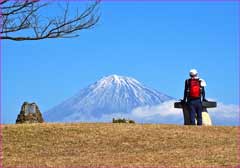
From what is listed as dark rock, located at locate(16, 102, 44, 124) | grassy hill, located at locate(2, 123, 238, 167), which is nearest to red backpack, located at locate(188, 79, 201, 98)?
grassy hill, located at locate(2, 123, 238, 167)

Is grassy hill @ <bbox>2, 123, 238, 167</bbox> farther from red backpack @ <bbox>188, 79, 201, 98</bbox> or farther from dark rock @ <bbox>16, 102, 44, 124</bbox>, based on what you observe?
dark rock @ <bbox>16, 102, 44, 124</bbox>

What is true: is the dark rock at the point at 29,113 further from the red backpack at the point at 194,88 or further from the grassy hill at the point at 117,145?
the red backpack at the point at 194,88

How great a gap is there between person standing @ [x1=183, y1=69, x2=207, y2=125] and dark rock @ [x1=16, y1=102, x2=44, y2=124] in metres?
6.68

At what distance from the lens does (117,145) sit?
589 inches

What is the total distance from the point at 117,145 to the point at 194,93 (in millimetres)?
3970

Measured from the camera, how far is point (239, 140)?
617 inches

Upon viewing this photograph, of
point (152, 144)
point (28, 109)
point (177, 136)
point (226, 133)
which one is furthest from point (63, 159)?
point (28, 109)

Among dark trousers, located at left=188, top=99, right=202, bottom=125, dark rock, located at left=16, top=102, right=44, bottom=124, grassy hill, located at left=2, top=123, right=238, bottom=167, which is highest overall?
dark rock, located at left=16, top=102, right=44, bottom=124

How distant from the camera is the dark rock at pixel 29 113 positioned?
2270cm

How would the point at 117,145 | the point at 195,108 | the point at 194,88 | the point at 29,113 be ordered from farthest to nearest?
the point at 29,113
the point at 195,108
the point at 194,88
the point at 117,145

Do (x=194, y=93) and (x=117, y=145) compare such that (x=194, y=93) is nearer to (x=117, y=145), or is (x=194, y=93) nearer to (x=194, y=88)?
(x=194, y=88)

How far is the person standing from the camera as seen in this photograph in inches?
708

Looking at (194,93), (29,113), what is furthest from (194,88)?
(29,113)

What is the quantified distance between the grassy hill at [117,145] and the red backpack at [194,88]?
1.07 m
